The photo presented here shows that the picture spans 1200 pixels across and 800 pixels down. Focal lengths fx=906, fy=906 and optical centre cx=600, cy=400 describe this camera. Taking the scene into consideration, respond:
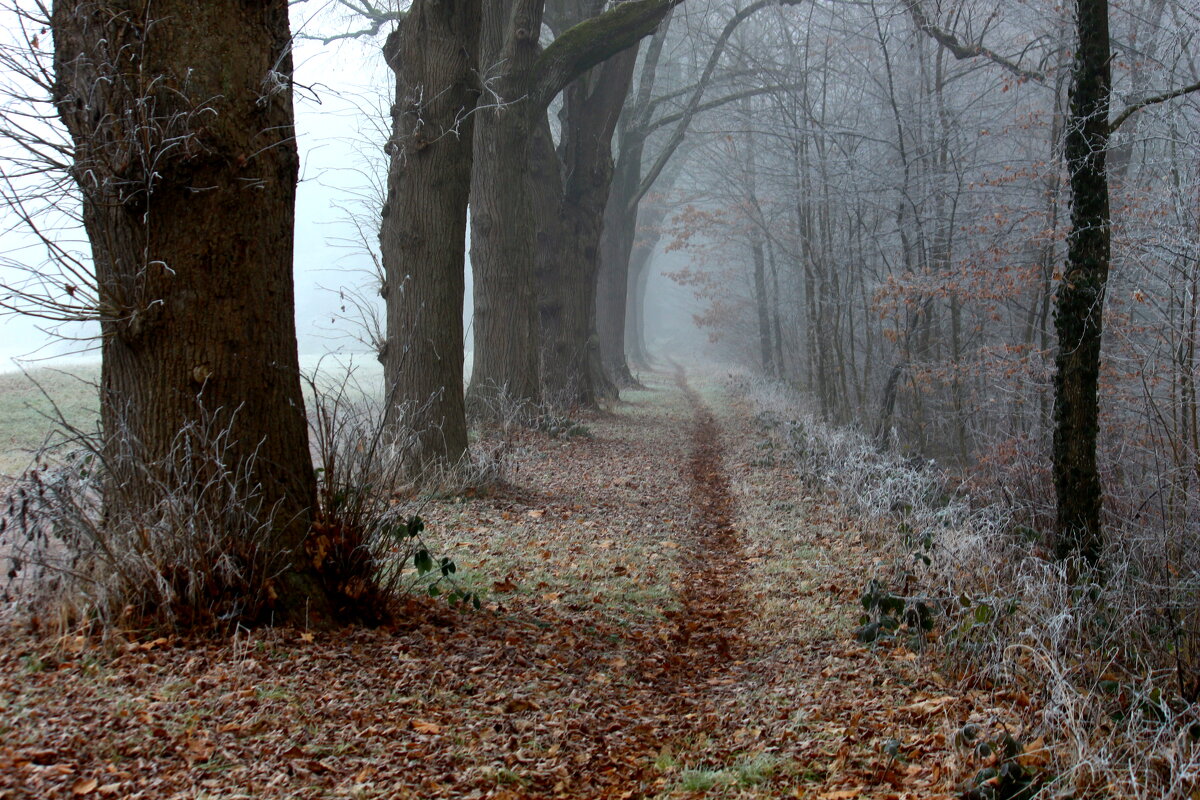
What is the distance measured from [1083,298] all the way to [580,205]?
11104mm

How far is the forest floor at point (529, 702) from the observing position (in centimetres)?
314

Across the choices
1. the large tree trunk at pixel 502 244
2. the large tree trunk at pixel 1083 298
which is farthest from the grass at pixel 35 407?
the large tree trunk at pixel 1083 298

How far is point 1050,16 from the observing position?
11781 mm

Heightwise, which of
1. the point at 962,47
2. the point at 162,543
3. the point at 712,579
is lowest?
the point at 712,579

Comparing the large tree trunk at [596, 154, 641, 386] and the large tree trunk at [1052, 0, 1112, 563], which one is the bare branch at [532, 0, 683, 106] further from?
the large tree trunk at [596, 154, 641, 386]

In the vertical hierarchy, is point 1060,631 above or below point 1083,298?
below

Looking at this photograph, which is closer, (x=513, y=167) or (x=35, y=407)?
(x=513, y=167)

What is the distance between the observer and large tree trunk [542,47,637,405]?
1567cm

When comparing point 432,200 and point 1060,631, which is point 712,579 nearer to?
point 1060,631

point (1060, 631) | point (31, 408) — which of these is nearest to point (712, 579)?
point (1060, 631)

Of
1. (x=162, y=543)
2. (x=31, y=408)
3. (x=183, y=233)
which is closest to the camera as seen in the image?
(x=162, y=543)

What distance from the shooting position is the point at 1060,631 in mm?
4129

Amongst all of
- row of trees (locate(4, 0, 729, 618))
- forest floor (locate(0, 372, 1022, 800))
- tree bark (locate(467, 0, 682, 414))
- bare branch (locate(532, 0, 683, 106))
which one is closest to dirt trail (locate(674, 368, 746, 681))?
forest floor (locate(0, 372, 1022, 800))

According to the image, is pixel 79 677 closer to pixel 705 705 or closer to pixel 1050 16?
pixel 705 705
